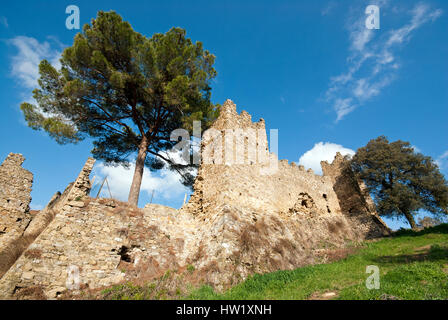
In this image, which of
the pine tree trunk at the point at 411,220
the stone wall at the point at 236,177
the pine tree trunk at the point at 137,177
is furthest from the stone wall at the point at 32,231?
the pine tree trunk at the point at 411,220

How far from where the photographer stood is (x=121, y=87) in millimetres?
10922

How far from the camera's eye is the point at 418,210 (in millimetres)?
15922

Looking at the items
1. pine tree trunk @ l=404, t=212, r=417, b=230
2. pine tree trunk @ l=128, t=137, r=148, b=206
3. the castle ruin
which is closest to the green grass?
the castle ruin

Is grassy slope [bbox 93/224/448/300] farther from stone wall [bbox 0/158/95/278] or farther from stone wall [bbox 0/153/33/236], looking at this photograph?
stone wall [bbox 0/153/33/236]

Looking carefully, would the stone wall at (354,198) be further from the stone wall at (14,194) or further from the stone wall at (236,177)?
the stone wall at (14,194)

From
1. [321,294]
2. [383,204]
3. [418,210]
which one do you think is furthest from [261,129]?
[418,210]

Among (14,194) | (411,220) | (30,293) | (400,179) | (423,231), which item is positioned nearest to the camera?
(30,293)

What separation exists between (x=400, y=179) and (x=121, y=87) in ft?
67.6

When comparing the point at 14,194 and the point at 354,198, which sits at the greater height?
the point at 354,198

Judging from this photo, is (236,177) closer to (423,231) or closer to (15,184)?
(15,184)

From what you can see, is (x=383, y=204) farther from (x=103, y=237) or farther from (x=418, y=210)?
(x=103, y=237)

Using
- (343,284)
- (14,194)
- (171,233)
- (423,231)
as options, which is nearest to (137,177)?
(171,233)

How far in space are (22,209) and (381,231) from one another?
882 inches

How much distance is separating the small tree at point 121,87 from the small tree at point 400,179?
14.8 metres
